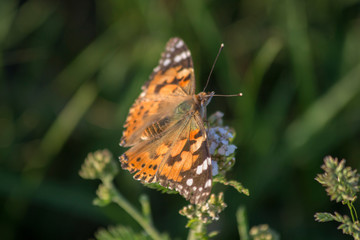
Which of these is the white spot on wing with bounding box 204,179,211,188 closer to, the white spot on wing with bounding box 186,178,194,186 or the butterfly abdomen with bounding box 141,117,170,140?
the white spot on wing with bounding box 186,178,194,186

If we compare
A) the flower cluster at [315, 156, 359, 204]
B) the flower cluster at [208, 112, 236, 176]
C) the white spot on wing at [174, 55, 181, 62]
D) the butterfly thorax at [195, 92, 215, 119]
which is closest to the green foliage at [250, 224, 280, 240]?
the flower cluster at [208, 112, 236, 176]

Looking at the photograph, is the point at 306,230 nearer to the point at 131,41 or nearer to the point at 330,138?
the point at 330,138

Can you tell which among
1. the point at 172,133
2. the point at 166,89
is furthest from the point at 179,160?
the point at 166,89

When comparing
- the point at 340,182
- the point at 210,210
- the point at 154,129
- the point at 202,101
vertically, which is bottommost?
the point at 340,182

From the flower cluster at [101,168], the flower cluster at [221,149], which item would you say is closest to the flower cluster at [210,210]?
the flower cluster at [221,149]

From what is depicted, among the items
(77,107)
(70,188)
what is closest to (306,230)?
(70,188)

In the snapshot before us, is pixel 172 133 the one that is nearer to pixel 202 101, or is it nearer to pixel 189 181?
pixel 202 101

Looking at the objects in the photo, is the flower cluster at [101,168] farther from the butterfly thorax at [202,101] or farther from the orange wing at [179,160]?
the butterfly thorax at [202,101]
